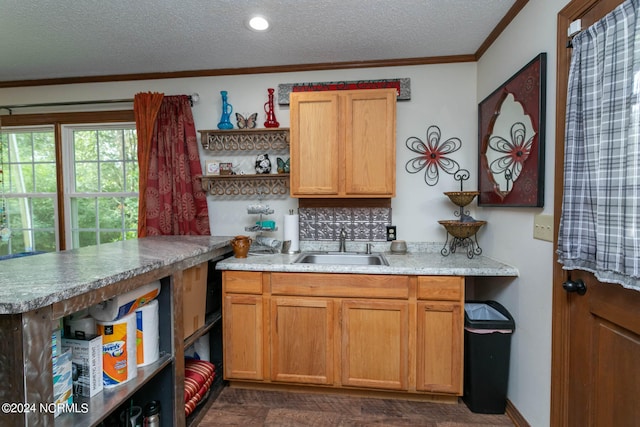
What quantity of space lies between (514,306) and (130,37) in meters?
3.07

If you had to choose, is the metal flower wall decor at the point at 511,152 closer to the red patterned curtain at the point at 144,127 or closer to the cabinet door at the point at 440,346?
→ the cabinet door at the point at 440,346

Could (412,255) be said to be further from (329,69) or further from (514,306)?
(329,69)

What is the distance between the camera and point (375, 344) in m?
1.89

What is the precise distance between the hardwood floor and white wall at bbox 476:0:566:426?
0.35m

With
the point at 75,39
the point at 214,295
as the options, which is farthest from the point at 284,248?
the point at 75,39

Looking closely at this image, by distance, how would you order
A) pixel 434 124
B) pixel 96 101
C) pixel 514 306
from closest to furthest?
pixel 514 306, pixel 434 124, pixel 96 101

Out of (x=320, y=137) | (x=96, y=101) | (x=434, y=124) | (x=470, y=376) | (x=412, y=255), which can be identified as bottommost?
(x=470, y=376)

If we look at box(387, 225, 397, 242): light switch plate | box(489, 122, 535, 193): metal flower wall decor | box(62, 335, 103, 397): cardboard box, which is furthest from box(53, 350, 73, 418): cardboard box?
box(489, 122, 535, 193): metal flower wall decor

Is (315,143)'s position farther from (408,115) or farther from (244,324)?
(244,324)

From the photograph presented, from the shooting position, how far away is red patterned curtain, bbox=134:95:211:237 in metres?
2.55

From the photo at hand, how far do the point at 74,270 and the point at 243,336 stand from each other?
1.10 metres

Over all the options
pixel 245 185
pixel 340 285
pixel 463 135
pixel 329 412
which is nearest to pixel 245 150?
pixel 245 185

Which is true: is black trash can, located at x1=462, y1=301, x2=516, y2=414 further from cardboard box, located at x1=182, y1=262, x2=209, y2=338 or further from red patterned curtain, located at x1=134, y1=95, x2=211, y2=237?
red patterned curtain, located at x1=134, y1=95, x2=211, y2=237

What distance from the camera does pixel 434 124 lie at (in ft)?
8.09
